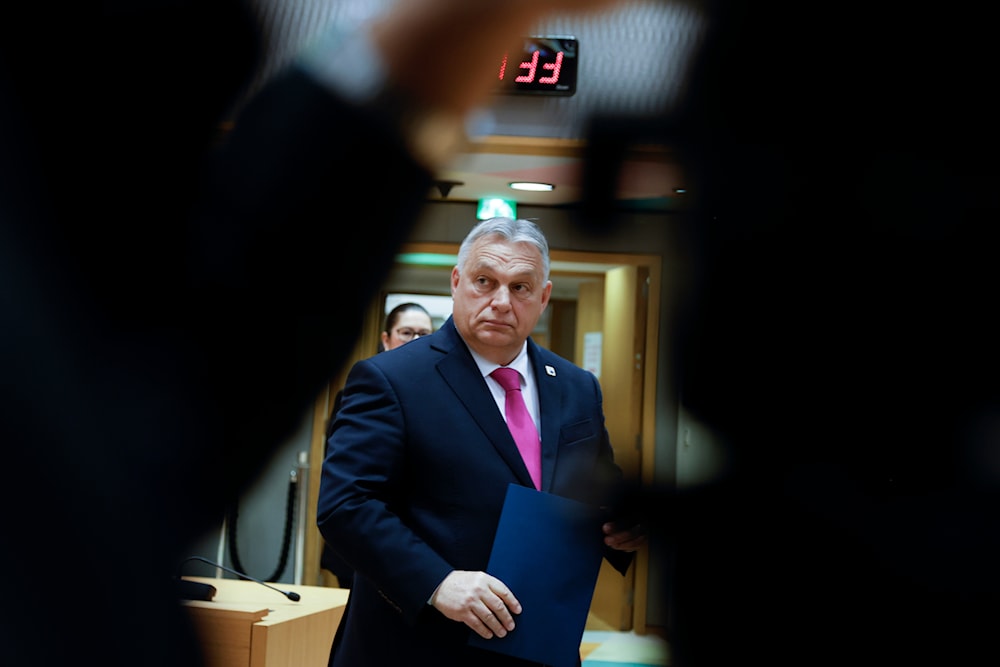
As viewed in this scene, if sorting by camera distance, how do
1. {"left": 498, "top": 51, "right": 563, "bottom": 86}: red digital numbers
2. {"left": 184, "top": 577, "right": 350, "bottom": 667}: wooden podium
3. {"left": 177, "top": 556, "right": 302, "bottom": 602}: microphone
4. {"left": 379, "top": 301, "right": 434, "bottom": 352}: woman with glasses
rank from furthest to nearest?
1. {"left": 379, "top": 301, "right": 434, "bottom": 352}: woman with glasses
2. {"left": 184, "top": 577, "right": 350, "bottom": 667}: wooden podium
3. {"left": 177, "top": 556, "right": 302, "bottom": 602}: microphone
4. {"left": 498, "top": 51, "right": 563, "bottom": 86}: red digital numbers

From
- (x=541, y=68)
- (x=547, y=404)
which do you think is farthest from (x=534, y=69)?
(x=547, y=404)

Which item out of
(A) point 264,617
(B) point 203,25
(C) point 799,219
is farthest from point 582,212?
(A) point 264,617

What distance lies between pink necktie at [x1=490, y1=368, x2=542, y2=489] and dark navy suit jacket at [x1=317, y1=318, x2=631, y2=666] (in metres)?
0.01

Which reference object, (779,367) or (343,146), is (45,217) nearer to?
(343,146)

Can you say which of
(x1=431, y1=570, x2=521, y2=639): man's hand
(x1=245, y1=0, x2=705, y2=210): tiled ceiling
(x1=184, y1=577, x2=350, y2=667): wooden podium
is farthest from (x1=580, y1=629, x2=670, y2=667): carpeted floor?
(x1=245, y1=0, x2=705, y2=210): tiled ceiling

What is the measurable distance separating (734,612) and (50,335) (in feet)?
1.06

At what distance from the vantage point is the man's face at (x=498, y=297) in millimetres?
1239

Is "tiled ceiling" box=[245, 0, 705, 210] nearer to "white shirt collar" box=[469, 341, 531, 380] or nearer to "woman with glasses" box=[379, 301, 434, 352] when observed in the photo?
"white shirt collar" box=[469, 341, 531, 380]

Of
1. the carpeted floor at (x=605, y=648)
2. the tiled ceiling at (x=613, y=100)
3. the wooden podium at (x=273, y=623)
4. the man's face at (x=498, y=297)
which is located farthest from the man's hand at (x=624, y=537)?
the carpeted floor at (x=605, y=648)

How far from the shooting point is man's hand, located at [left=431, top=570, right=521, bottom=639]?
973mm

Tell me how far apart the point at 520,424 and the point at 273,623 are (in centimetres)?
99

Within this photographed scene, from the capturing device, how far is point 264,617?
1.96 m

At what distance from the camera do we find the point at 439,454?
121 cm

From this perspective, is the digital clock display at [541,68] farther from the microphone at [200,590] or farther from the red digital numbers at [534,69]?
the microphone at [200,590]
